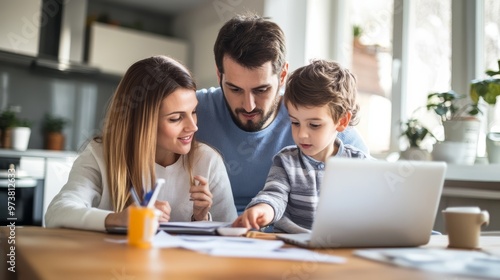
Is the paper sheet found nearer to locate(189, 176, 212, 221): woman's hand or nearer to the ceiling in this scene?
locate(189, 176, 212, 221): woman's hand

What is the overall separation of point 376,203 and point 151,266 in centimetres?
43

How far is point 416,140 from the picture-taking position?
7.26ft

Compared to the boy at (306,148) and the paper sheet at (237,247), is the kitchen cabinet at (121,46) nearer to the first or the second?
the boy at (306,148)

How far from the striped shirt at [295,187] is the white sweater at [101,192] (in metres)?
0.23

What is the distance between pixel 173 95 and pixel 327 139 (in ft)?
1.49

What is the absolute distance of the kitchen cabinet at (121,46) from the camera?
3.96 m

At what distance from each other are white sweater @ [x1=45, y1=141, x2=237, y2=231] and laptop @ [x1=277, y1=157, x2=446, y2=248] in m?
0.45

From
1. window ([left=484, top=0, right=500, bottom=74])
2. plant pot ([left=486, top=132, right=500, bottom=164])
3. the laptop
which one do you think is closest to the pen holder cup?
the laptop

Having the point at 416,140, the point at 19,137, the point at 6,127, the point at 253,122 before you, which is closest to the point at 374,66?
the point at 416,140

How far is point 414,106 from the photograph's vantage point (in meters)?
2.64

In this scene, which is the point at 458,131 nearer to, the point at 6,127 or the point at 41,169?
the point at 41,169

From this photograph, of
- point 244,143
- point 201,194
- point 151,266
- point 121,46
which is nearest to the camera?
point 151,266

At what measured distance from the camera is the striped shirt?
1284 millimetres

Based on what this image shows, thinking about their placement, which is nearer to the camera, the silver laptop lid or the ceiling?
the silver laptop lid
